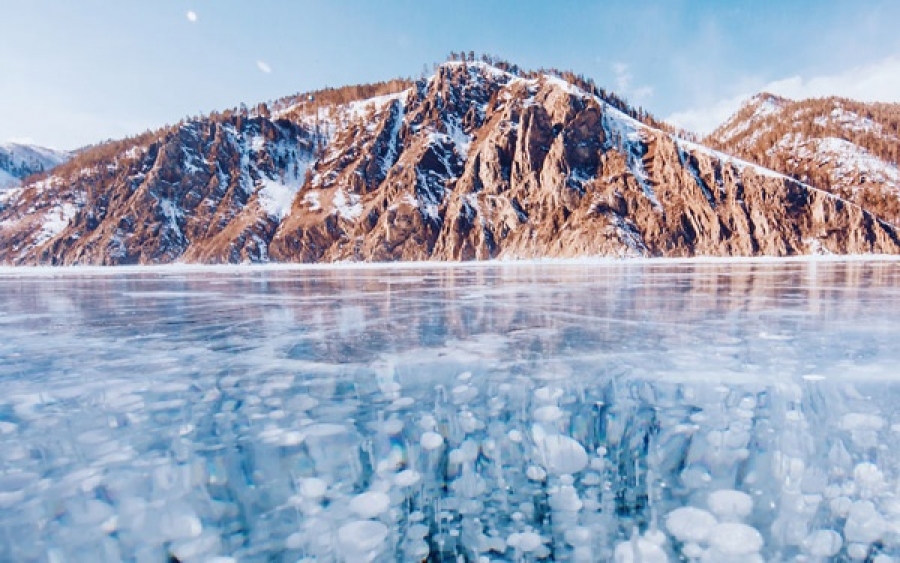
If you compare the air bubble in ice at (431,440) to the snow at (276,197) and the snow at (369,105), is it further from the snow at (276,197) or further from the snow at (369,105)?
the snow at (369,105)

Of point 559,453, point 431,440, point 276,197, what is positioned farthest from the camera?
point 276,197

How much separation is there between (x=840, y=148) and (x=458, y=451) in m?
147

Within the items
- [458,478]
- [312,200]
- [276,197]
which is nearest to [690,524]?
[458,478]

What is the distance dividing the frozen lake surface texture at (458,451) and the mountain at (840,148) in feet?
365

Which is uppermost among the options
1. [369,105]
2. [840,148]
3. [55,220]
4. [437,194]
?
[369,105]

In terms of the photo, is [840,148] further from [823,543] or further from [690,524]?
[690,524]

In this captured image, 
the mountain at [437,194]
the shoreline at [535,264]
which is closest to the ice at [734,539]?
Result: the shoreline at [535,264]

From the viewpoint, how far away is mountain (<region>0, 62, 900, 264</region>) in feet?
246

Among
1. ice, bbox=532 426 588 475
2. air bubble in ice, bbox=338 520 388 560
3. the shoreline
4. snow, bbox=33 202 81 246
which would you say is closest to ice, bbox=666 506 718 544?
ice, bbox=532 426 588 475

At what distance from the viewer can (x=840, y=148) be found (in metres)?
113

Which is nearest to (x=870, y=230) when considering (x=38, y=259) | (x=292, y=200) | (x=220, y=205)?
(x=292, y=200)

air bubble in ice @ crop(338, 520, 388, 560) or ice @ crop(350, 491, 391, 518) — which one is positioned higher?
ice @ crop(350, 491, 391, 518)

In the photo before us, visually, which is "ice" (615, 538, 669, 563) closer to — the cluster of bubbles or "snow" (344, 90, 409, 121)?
the cluster of bubbles

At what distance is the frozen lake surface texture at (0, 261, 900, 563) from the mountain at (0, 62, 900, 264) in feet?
224
